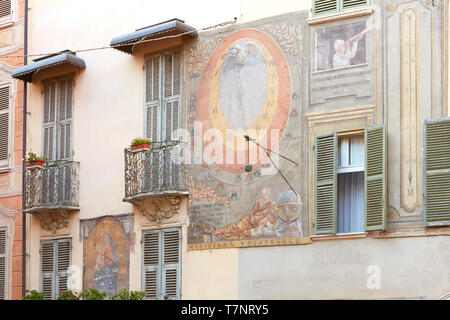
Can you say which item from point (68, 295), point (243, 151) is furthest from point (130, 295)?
point (243, 151)

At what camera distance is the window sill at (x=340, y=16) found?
56.6ft

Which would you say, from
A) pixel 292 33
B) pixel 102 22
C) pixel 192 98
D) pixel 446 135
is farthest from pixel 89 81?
pixel 446 135

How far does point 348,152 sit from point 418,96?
1667 millimetres

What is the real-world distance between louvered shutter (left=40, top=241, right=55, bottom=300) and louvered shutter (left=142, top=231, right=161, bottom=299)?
271cm

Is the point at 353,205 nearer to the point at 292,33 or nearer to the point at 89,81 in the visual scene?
the point at 292,33

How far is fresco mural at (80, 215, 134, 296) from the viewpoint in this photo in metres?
20.3

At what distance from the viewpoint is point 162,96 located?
20141mm

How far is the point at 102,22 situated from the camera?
71.2 feet

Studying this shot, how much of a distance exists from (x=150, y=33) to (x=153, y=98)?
4.30 ft

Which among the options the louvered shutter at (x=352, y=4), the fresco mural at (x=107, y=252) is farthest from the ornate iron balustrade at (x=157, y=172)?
the louvered shutter at (x=352, y=4)

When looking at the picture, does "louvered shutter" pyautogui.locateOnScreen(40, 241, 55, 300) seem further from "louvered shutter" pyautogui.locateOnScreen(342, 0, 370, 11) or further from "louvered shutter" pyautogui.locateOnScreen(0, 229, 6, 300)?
"louvered shutter" pyautogui.locateOnScreen(342, 0, 370, 11)

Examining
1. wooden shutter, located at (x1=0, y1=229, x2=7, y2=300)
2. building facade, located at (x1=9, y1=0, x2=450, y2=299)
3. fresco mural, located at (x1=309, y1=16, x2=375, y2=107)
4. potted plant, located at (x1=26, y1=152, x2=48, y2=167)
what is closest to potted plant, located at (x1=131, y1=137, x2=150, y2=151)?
building facade, located at (x1=9, y1=0, x2=450, y2=299)

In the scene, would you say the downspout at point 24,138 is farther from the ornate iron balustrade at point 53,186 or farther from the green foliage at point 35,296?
the green foliage at point 35,296

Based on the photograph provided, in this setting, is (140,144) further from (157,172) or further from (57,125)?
(57,125)
